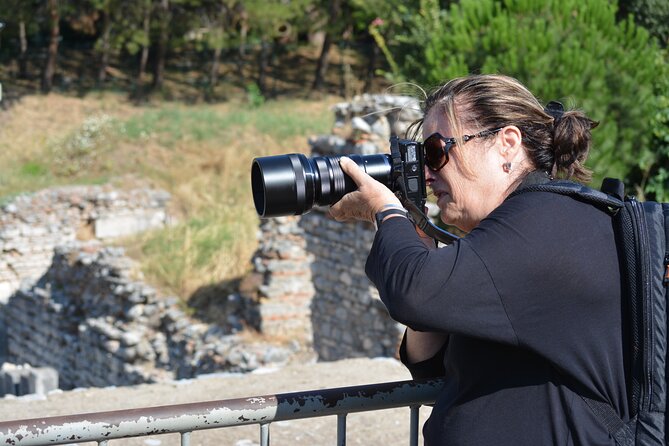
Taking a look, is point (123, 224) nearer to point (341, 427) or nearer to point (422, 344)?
point (341, 427)

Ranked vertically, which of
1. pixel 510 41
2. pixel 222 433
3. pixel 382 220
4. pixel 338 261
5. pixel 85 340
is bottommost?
A: pixel 85 340

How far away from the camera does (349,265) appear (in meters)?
8.40

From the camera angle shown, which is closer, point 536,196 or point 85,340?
point 536,196

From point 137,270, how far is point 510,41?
5.89 meters

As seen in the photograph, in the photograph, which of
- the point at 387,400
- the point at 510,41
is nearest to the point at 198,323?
the point at 510,41

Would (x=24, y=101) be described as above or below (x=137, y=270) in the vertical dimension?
above

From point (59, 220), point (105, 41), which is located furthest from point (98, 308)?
point (105, 41)

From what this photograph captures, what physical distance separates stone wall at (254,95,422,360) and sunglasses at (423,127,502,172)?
564 cm

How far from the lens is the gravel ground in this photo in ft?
18.0

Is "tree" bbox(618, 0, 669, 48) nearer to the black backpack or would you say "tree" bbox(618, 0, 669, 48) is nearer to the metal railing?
the metal railing

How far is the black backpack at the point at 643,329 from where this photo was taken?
1653 mm

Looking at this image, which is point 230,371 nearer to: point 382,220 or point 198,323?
point 198,323

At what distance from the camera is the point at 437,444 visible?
5.93 ft

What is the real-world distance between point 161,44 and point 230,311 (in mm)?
17952
